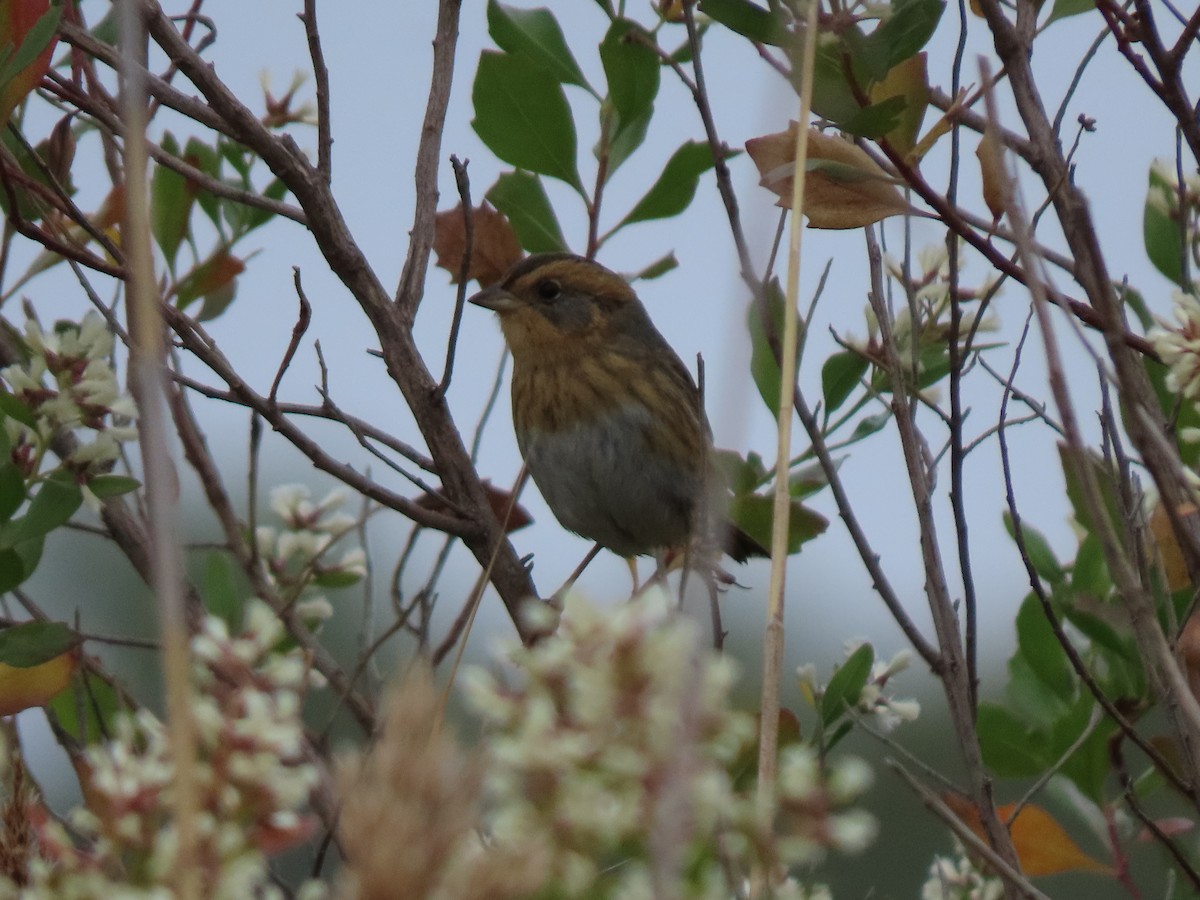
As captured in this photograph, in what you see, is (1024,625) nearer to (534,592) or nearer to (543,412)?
(534,592)

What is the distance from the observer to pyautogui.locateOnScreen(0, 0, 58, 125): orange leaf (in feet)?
6.88

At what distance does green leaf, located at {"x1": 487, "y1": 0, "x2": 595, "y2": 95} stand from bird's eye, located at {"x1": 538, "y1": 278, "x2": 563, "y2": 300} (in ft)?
5.79

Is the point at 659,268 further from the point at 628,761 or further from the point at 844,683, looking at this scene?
the point at 628,761

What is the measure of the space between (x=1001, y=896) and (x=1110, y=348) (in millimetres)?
1341

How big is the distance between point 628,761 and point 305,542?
7.23ft

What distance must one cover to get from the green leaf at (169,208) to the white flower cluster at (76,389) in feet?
2.88

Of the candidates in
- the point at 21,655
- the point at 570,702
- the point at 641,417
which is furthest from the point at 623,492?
the point at 570,702

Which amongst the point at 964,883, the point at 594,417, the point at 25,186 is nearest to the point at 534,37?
the point at 25,186

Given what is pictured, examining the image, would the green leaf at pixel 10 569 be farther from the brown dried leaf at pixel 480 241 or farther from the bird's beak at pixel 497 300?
the bird's beak at pixel 497 300

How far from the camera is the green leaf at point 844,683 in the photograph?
2324 mm

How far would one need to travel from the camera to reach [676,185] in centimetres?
295

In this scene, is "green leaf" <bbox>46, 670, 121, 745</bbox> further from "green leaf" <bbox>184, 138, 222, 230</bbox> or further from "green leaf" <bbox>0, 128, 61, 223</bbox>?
"green leaf" <bbox>184, 138, 222, 230</bbox>

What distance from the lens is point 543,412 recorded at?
173 inches

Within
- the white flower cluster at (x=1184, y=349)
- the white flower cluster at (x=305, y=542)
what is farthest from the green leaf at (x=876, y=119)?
the white flower cluster at (x=305, y=542)
